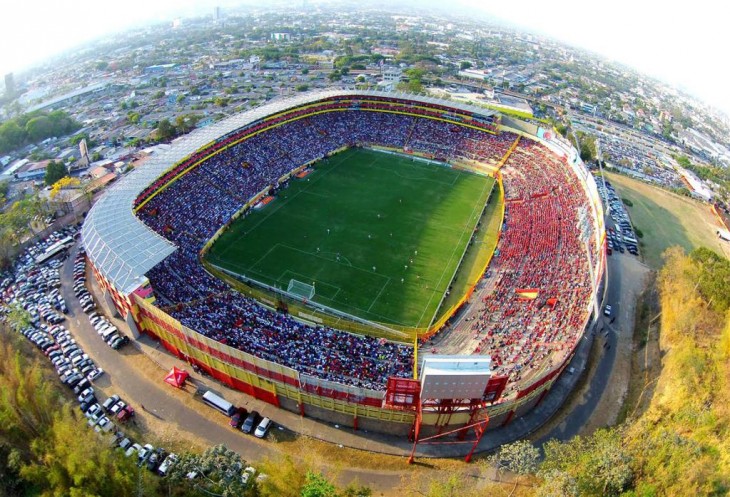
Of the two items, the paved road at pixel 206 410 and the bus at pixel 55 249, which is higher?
the paved road at pixel 206 410

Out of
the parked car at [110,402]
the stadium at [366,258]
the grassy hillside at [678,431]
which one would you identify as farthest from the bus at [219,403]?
the grassy hillside at [678,431]

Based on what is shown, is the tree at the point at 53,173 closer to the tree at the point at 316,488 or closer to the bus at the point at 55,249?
the bus at the point at 55,249

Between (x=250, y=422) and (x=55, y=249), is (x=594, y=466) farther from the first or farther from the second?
(x=55, y=249)

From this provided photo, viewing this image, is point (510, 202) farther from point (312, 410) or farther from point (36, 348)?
point (36, 348)

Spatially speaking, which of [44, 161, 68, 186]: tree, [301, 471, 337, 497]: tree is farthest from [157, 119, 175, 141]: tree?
[301, 471, 337, 497]: tree

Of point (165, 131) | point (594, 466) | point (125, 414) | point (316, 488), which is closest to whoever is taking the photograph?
point (316, 488)

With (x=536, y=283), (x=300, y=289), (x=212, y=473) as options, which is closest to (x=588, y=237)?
(x=536, y=283)
